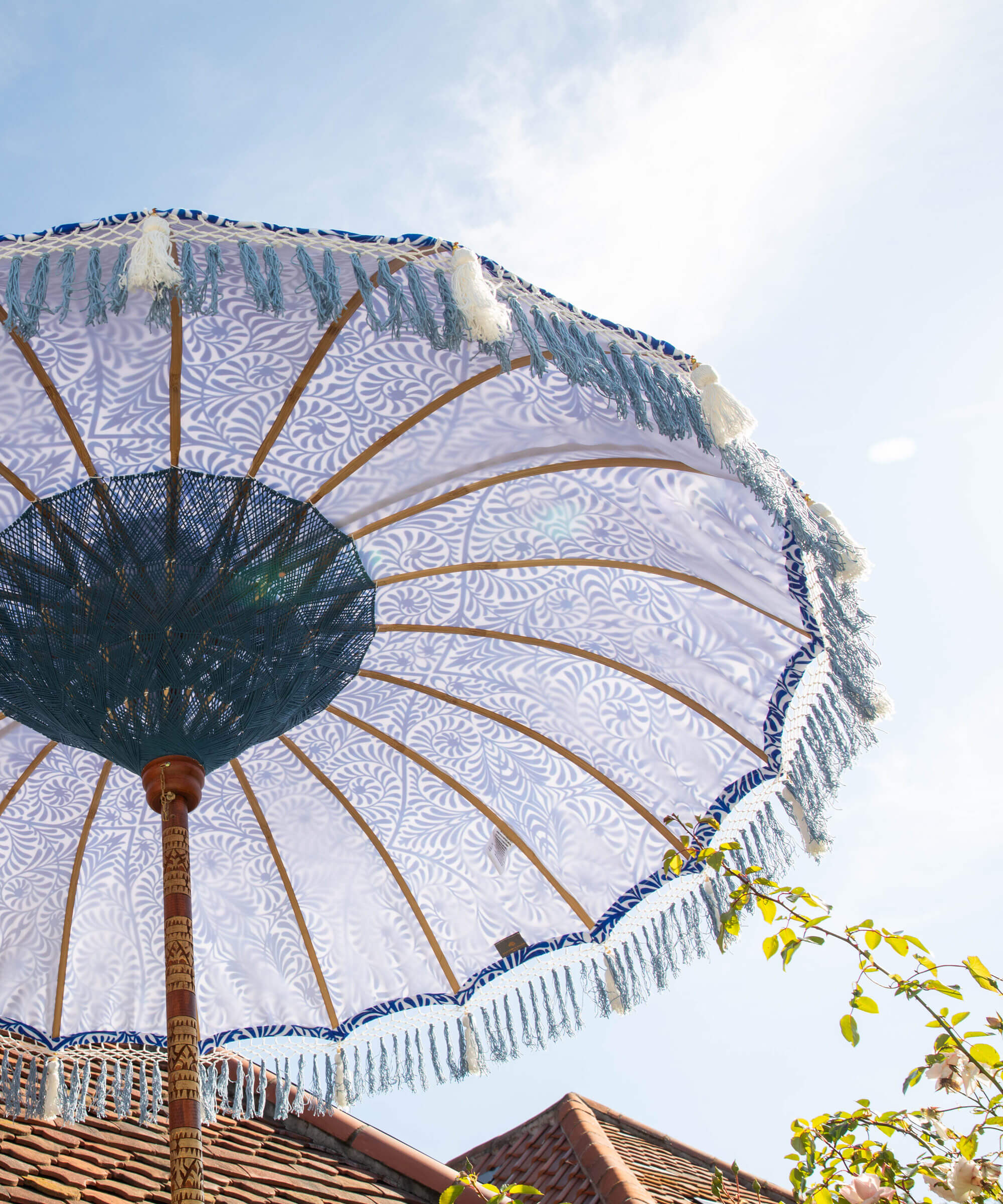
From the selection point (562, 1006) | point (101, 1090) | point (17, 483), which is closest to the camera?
point (17, 483)

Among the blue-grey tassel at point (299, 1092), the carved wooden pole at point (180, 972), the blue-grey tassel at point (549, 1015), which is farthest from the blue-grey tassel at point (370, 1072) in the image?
the carved wooden pole at point (180, 972)

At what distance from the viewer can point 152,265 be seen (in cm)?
283

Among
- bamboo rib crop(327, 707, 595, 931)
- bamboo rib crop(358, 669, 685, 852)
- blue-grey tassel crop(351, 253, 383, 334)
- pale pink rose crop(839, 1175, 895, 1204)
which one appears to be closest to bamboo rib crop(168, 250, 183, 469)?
blue-grey tassel crop(351, 253, 383, 334)

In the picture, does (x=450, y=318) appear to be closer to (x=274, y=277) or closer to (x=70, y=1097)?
(x=274, y=277)

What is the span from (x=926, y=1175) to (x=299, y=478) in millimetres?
2669

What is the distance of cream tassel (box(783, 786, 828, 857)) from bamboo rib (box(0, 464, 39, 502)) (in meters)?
2.90

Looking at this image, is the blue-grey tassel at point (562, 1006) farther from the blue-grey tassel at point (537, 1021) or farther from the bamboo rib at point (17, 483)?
the bamboo rib at point (17, 483)

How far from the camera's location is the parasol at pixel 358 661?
3.27 m

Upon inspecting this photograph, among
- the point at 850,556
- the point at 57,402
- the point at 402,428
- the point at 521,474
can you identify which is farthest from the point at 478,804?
the point at 57,402

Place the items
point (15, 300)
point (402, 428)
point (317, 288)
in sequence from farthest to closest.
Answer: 1. point (402, 428)
2. point (317, 288)
3. point (15, 300)

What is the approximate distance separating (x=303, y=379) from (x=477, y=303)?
815mm

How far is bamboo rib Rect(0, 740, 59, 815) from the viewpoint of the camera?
4277 mm

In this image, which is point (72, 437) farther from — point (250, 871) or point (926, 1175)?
point (926, 1175)

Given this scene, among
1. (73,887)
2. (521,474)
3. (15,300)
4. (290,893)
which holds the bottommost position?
(290,893)
